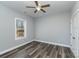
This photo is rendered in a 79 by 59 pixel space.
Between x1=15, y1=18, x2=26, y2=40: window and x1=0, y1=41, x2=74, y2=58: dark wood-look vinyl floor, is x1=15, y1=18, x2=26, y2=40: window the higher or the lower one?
the higher one

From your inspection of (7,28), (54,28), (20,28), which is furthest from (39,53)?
(54,28)

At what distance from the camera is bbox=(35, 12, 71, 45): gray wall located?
4.86 m

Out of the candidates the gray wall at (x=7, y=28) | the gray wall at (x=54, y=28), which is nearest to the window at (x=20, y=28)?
the gray wall at (x=7, y=28)

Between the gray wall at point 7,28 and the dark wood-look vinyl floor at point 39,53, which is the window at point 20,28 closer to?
the gray wall at point 7,28

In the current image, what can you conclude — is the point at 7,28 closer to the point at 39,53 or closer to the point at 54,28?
the point at 39,53

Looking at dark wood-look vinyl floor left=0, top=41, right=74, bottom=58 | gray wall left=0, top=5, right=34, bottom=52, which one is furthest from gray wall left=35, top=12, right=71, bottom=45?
gray wall left=0, top=5, right=34, bottom=52

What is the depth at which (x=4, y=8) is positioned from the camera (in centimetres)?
348

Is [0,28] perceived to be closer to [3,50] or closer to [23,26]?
[3,50]

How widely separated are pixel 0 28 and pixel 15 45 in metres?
1.54

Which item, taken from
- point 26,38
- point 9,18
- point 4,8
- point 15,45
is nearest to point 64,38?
point 26,38

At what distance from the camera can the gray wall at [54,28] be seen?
486 cm

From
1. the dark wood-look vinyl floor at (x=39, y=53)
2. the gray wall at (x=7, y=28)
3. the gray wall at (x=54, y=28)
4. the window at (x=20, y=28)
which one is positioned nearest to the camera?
the dark wood-look vinyl floor at (x=39, y=53)

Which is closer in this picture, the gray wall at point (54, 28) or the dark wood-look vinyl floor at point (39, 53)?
the dark wood-look vinyl floor at point (39, 53)

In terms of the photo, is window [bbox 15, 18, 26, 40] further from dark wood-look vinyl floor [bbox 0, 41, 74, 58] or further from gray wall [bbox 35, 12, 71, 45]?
gray wall [bbox 35, 12, 71, 45]
